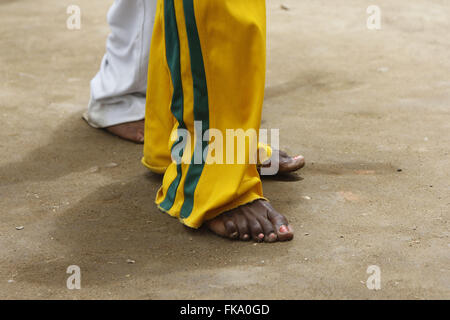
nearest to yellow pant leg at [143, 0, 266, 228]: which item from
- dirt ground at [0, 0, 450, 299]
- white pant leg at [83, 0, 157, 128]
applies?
dirt ground at [0, 0, 450, 299]

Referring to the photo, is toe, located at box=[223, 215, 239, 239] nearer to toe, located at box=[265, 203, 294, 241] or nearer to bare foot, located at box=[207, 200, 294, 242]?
bare foot, located at box=[207, 200, 294, 242]

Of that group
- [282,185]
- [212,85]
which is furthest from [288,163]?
[212,85]

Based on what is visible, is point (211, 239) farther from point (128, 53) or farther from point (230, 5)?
point (128, 53)

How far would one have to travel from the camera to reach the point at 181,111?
2064 mm

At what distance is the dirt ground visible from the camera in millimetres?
1810

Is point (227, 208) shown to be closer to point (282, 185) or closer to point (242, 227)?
point (242, 227)

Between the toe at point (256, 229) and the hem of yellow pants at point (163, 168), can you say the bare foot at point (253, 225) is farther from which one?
the hem of yellow pants at point (163, 168)

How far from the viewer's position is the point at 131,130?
2.83 metres

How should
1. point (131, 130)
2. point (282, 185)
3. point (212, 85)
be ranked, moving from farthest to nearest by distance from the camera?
point (131, 130) < point (282, 185) < point (212, 85)

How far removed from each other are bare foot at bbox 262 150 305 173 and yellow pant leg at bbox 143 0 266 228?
13.2 inches

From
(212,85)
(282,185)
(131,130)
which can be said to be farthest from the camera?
(131,130)

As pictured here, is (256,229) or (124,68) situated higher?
(124,68)

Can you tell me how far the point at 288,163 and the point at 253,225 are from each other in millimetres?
488

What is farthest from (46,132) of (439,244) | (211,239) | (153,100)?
(439,244)
